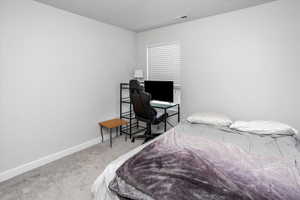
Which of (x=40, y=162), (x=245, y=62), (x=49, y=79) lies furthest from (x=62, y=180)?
(x=245, y=62)

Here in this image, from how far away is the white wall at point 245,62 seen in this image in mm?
2205

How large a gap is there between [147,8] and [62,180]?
8.94 ft

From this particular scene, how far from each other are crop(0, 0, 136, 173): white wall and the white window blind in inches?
35.3

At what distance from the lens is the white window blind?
10.9 ft

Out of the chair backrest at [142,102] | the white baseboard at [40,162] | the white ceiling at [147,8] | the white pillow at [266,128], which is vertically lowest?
the white baseboard at [40,162]

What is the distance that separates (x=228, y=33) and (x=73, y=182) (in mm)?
3227

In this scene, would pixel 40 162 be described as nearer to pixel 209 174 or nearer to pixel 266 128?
pixel 209 174

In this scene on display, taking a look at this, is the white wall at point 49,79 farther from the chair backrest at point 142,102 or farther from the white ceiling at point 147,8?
the chair backrest at point 142,102

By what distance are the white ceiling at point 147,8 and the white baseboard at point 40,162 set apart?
2.30 m

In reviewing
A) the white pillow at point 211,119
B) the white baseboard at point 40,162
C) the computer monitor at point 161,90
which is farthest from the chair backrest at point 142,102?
the white baseboard at point 40,162

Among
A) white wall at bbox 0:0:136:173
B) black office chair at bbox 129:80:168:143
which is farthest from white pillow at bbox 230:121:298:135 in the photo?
white wall at bbox 0:0:136:173

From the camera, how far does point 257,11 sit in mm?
2367

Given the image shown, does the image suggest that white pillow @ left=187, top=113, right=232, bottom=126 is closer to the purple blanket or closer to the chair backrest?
the chair backrest

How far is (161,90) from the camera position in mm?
3203
